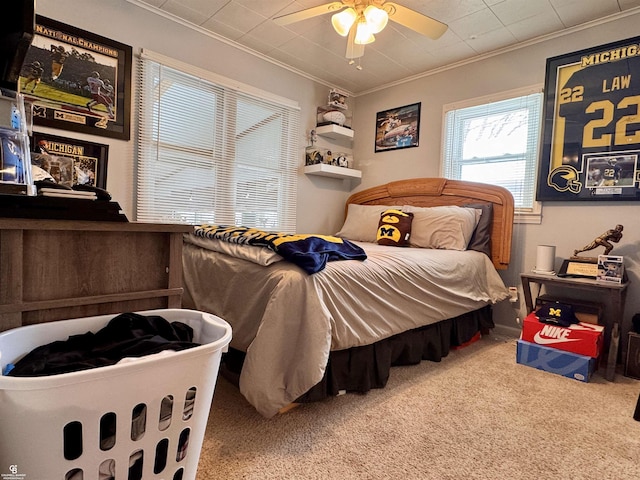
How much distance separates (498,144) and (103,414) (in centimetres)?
340

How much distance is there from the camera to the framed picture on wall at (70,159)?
2143 mm

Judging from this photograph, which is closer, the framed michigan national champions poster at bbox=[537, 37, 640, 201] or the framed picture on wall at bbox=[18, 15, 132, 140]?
the framed picture on wall at bbox=[18, 15, 132, 140]

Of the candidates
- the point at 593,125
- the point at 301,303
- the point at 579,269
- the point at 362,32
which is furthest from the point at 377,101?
the point at 301,303

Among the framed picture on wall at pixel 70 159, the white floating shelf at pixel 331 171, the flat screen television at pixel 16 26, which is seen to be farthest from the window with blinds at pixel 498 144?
the flat screen television at pixel 16 26

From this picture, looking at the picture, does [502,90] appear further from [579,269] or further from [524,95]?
[579,269]

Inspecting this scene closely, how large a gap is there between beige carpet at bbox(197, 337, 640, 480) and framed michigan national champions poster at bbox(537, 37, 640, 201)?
1.38 m

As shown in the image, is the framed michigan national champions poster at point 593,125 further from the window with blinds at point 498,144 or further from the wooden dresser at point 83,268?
the wooden dresser at point 83,268

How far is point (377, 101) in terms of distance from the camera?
13.1 feet

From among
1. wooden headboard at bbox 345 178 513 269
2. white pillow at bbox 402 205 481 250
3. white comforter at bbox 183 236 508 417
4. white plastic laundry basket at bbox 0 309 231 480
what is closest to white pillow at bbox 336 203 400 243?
wooden headboard at bbox 345 178 513 269

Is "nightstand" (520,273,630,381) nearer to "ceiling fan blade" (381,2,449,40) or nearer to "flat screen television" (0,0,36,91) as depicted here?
"ceiling fan blade" (381,2,449,40)

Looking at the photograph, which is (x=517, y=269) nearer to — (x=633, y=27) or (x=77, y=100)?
(x=633, y=27)

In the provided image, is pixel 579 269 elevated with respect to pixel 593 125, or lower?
lower

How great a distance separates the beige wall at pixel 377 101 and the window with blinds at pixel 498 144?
13 cm

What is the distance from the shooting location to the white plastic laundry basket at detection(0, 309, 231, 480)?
0.64 meters
